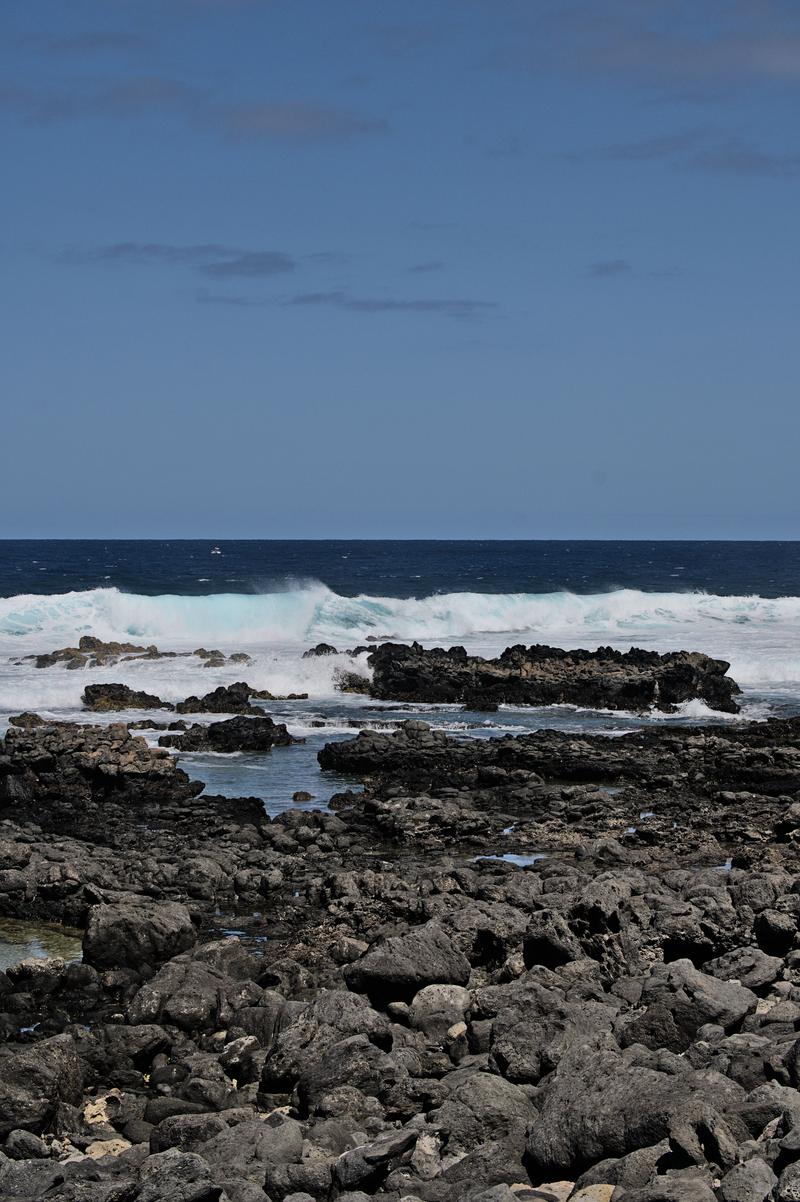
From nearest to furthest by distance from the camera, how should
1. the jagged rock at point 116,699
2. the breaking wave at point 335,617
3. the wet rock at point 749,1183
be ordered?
the wet rock at point 749,1183
the jagged rock at point 116,699
the breaking wave at point 335,617

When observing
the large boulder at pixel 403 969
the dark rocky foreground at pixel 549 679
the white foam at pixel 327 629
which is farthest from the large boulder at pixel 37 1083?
the dark rocky foreground at pixel 549 679

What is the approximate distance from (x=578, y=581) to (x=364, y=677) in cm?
5908

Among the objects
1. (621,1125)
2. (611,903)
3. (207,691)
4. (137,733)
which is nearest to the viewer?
(621,1125)

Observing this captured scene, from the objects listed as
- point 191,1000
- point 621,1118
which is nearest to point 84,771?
point 191,1000

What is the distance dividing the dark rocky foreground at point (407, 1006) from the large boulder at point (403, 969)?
0.02m

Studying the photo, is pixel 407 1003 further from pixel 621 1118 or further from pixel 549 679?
pixel 549 679

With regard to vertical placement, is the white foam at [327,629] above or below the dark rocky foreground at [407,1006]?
above

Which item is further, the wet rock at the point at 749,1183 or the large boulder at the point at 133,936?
the large boulder at the point at 133,936

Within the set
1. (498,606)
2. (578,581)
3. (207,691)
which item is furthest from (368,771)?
(578,581)

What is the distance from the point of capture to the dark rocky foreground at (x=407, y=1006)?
25.2 feet

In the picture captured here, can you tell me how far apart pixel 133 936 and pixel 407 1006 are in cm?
357

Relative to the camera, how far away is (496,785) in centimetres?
2339

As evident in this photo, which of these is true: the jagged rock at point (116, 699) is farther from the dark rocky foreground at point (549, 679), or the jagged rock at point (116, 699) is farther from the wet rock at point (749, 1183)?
the wet rock at point (749, 1183)

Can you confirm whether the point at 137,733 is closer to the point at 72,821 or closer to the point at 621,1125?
the point at 72,821
